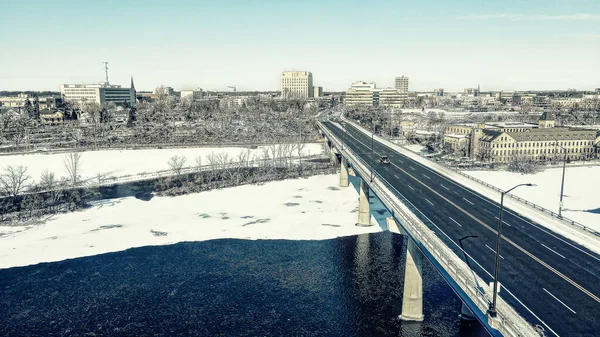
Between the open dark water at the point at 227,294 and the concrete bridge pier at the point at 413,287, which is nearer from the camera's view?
the open dark water at the point at 227,294

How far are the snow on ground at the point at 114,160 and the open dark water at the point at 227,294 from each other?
2198 inches

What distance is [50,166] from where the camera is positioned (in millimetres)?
107312

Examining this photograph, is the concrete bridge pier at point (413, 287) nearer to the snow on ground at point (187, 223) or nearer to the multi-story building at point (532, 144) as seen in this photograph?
the snow on ground at point (187, 223)

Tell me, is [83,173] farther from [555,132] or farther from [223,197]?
[555,132]

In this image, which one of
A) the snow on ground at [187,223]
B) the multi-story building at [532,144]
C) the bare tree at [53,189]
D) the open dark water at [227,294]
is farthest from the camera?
the multi-story building at [532,144]

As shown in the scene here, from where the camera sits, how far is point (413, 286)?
38.4 m

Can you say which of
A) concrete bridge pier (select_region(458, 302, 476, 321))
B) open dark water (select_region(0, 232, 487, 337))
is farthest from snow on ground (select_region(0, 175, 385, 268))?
concrete bridge pier (select_region(458, 302, 476, 321))

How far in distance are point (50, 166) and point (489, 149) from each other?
11801 cm

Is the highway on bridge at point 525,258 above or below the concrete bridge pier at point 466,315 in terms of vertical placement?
above

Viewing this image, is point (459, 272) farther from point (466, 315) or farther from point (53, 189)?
point (53, 189)

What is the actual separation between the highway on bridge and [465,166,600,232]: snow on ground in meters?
24.1

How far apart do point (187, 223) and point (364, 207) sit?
28.3 metres

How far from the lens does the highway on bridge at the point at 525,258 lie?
24964mm

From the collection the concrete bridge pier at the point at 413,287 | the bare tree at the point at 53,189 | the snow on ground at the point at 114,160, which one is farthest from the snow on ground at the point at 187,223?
the snow on ground at the point at 114,160
